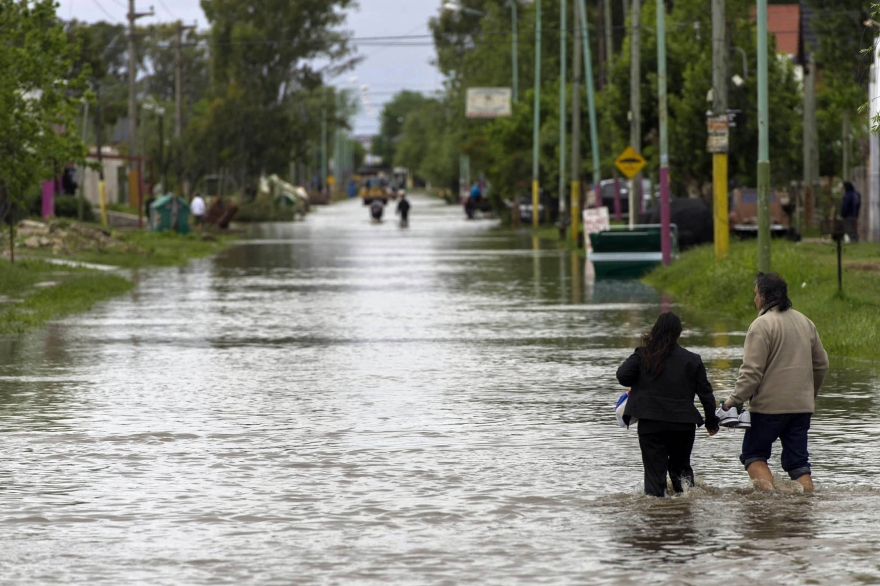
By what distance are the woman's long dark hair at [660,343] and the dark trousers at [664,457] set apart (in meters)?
0.36

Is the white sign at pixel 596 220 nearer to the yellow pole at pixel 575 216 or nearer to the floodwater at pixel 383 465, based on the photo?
the yellow pole at pixel 575 216

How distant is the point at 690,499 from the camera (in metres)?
9.15

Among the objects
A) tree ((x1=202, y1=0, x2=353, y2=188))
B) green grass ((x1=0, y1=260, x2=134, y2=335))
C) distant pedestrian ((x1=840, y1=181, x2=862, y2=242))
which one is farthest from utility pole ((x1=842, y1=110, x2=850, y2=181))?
tree ((x1=202, y1=0, x2=353, y2=188))

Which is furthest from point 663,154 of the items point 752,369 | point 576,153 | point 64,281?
point 752,369

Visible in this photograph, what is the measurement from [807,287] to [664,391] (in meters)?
14.0

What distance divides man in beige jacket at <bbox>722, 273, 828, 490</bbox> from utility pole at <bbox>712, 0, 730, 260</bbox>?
17.9m

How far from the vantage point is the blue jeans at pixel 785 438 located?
917 cm

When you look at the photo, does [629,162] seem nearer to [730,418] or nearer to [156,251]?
[156,251]

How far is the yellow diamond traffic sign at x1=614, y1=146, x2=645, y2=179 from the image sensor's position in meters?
36.7

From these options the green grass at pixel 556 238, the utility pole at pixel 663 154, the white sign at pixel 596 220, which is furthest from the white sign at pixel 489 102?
the utility pole at pixel 663 154

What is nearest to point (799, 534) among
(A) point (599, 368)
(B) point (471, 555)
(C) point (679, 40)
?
(B) point (471, 555)

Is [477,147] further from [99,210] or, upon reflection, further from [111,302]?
[111,302]

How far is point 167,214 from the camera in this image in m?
53.8

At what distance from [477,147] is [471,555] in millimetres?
72172
